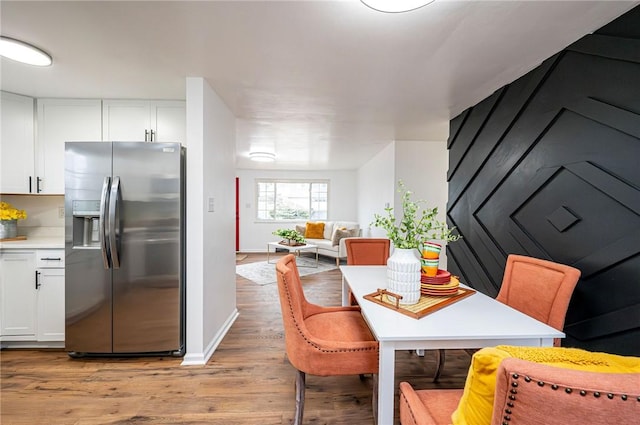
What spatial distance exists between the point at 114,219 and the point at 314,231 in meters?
4.98

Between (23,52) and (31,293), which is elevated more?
(23,52)

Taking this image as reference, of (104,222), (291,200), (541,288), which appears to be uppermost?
(291,200)

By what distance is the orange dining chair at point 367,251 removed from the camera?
264cm

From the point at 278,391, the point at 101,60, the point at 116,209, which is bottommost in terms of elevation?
the point at 278,391

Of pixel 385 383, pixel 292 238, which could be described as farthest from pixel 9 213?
pixel 292 238

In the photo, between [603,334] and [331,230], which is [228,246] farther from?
[331,230]

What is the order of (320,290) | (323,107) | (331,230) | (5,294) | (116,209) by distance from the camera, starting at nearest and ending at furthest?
(116,209) < (5,294) < (323,107) < (320,290) < (331,230)

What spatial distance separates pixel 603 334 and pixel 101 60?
12.2 ft

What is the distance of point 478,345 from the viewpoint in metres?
1.13

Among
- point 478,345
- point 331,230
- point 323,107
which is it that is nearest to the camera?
point 478,345

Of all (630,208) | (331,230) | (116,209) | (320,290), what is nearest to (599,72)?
(630,208)

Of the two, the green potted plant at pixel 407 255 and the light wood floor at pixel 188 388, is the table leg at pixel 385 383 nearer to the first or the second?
the green potted plant at pixel 407 255

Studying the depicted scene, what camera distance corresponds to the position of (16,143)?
2.54 meters

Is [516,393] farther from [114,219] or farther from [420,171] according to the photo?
[420,171]
